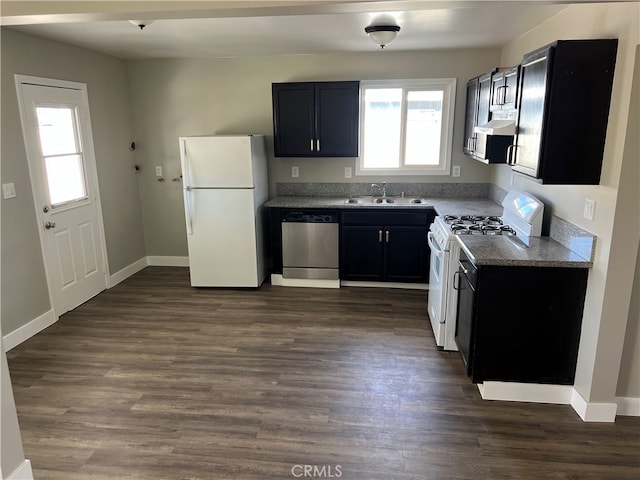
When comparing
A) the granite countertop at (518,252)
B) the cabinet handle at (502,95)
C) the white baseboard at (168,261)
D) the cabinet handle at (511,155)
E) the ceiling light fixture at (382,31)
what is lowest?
the white baseboard at (168,261)

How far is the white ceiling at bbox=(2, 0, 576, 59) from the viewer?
176 centimetres

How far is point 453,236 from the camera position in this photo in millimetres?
3088

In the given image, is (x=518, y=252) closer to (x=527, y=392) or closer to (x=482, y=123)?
(x=527, y=392)

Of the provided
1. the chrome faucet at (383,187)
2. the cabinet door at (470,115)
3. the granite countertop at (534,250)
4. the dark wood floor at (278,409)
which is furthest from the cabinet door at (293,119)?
the granite countertop at (534,250)

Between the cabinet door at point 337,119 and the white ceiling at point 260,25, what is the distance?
41cm

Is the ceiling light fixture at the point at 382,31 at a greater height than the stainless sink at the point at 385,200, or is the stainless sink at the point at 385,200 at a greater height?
the ceiling light fixture at the point at 382,31

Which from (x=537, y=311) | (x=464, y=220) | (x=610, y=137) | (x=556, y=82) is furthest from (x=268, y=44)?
(x=537, y=311)

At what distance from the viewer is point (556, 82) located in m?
2.33

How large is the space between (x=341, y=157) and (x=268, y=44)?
134cm

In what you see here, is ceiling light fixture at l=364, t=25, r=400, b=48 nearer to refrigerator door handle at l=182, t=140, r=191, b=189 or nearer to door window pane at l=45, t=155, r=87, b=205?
refrigerator door handle at l=182, t=140, r=191, b=189

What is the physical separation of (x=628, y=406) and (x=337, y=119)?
342cm

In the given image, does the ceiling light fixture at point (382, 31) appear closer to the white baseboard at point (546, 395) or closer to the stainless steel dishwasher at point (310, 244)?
the stainless steel dishwasher at point (310, 244)

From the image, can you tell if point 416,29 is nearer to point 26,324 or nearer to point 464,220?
point 464,220

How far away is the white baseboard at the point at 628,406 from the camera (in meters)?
2.54
